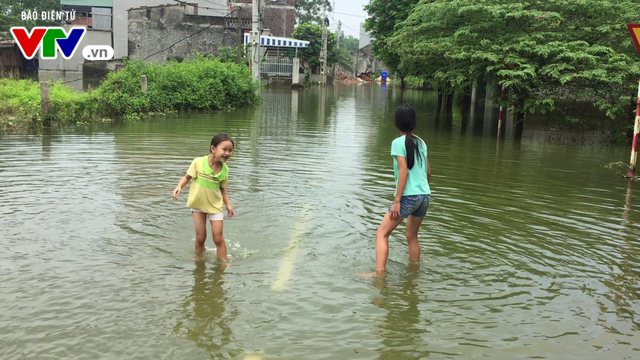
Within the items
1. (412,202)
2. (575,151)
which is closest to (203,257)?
(412,202)

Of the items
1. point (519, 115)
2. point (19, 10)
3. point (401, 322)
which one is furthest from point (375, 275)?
point (19, 10)

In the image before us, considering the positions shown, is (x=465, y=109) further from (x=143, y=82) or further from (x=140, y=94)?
(x=140, y=94)

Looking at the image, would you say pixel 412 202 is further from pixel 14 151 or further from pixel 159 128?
pixel 159 128

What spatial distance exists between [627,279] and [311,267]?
3063 millimetres

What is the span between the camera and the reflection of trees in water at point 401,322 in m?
4.17

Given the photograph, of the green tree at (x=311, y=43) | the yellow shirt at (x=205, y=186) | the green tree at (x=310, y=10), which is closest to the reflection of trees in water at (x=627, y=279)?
the yellow shirt at (x=205, y=186)

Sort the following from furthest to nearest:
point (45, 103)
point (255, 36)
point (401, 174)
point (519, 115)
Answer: point (255, 36)
point (519, 115)
point (45, 103)
point (401, 174)

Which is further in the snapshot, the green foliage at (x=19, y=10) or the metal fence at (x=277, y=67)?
the metal fence at (x=277, y=67)

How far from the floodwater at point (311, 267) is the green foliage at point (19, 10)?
4004 cm

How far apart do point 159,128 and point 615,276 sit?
1362 cm

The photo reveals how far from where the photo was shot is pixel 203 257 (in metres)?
5.94

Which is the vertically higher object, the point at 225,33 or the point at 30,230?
the point at 225,33

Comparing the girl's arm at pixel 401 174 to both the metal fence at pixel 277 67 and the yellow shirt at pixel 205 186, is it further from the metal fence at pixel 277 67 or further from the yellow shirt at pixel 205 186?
the metal fence at pixel 277 67

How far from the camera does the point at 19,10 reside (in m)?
50.1
